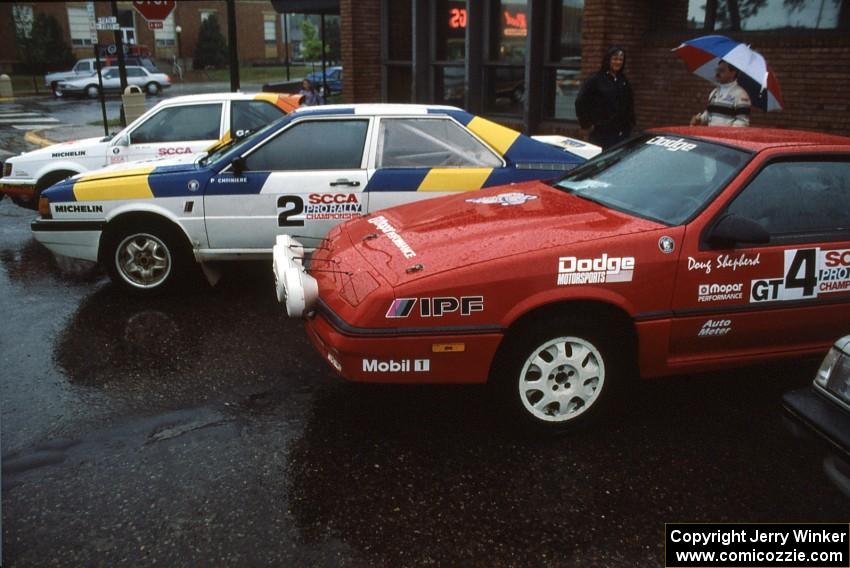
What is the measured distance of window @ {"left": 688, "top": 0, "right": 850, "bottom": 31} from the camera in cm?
920

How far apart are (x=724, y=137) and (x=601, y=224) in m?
1.11

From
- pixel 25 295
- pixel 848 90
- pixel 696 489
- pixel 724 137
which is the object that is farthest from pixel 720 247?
pixel 848 90

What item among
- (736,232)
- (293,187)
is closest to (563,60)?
(293,187)

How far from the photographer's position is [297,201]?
6.01 meters

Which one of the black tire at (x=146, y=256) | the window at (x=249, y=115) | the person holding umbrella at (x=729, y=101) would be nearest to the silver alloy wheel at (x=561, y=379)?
the black tire at (x=146, y=256)

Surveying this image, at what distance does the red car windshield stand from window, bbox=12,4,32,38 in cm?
4632

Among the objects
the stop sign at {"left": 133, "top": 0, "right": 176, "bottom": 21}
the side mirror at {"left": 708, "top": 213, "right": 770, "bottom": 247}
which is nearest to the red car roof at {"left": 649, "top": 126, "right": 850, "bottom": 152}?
the side mirror at {"left": 708, "top": 213, "right": 770, "bottom": 247}

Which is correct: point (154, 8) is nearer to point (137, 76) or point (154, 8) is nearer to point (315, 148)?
point (315, 148)

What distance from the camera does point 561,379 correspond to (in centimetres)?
381

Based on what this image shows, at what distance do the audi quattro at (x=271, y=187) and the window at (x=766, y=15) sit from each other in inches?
216

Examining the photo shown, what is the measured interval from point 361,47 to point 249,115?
7601 millimetres

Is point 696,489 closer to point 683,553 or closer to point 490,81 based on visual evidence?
point 683,553

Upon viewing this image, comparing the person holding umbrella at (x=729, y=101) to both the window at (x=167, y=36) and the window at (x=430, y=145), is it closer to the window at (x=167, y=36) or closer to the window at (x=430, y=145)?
the window at (x=430, y=145)

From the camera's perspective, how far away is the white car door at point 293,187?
5.99 meters
